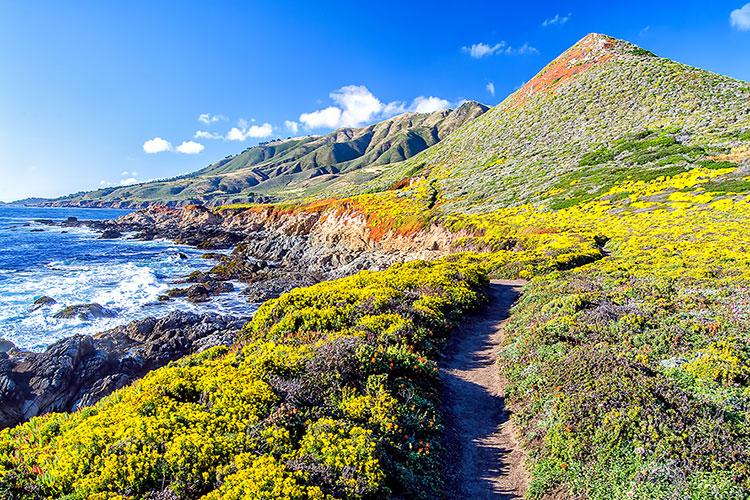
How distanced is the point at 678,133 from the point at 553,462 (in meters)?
61.7

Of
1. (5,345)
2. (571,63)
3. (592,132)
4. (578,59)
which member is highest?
(578,59)

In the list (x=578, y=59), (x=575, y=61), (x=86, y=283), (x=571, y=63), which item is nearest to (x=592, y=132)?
(x=571, y=63)

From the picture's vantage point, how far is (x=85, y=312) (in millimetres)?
33312

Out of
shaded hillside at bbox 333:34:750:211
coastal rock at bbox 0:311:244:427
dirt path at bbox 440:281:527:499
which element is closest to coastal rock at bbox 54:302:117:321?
coastal rock at bbox 0:311:244:427

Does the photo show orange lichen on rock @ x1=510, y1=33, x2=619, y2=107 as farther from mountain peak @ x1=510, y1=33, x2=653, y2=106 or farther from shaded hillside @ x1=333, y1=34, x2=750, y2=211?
shaded hillside @ x1=333, y1=34, x2=750, y2=211

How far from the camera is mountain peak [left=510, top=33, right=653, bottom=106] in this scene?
82.7 m

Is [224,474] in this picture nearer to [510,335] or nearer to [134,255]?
[510,335]

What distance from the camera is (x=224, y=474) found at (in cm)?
682

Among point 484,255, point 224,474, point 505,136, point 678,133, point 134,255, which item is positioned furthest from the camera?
point 505,136

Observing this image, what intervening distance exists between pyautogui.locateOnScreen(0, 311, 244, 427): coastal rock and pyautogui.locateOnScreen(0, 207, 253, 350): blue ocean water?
16.7 feet

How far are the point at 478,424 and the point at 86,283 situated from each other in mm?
51617

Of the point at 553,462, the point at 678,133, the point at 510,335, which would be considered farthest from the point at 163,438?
the point at 678,133

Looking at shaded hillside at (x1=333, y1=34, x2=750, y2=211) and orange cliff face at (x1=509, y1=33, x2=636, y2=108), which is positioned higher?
orange cliff face at (x1=509, y1=33, x2=636, y2=108)

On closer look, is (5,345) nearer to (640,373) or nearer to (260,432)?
(260,432)
